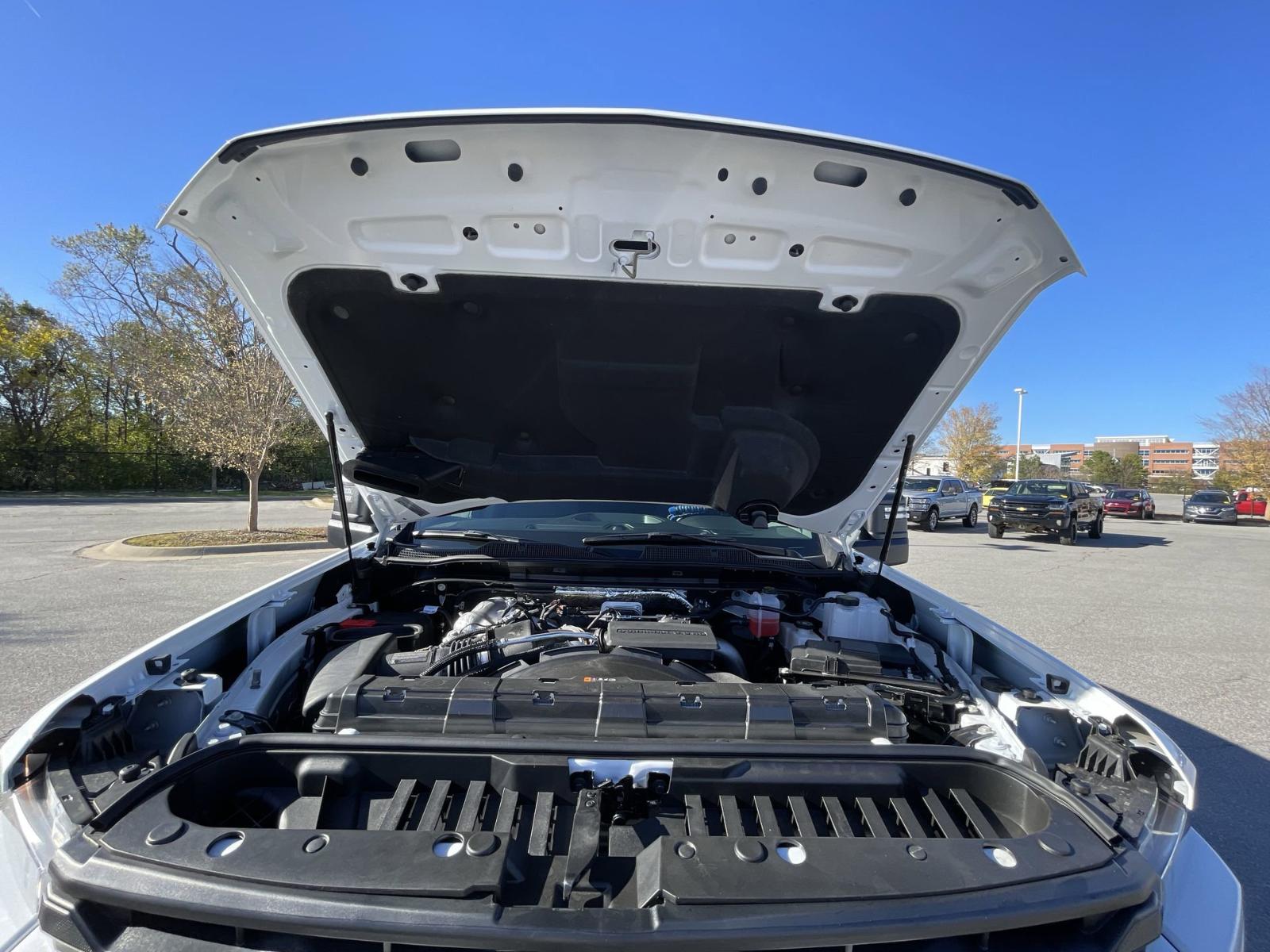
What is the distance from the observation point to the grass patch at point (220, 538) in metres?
10.4

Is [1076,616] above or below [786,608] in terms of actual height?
below

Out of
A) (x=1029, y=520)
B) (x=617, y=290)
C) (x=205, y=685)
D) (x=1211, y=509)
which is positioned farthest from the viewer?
(x=1211, y=509)

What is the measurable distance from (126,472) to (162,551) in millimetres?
19818

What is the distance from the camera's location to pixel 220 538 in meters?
10.9

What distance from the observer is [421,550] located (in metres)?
2.81

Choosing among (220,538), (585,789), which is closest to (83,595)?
(220,538)

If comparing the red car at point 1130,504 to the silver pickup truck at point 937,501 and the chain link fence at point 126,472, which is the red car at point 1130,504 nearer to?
the silver pickup truck at point 937,501

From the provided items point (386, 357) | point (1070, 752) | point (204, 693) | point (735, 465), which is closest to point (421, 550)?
point (386, 357)

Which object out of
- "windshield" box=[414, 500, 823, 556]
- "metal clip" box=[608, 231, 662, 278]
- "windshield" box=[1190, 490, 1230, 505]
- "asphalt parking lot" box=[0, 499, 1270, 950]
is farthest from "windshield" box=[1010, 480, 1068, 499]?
"metal clip" box=[608, 231, 662, 278]

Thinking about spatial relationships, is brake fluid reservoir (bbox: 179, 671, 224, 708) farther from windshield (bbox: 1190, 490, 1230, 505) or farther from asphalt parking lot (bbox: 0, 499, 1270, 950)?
windshield (bbox: 1190, 490, 1230, 505)

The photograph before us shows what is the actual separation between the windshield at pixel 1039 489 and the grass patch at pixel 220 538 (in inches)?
662

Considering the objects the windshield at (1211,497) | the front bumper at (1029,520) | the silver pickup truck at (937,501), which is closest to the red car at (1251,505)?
the windshield at (1211,497)

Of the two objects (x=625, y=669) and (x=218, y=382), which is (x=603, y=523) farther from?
(x=218, y=382)

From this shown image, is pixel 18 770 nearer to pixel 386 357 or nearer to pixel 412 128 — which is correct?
pixel 386 357
